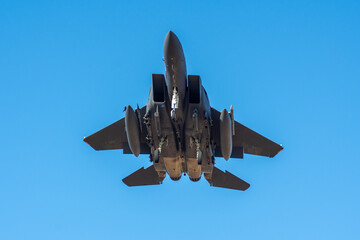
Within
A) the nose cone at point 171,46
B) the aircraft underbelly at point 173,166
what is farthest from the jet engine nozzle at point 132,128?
the nose cone at point 171,46

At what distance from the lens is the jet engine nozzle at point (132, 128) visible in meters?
18.1

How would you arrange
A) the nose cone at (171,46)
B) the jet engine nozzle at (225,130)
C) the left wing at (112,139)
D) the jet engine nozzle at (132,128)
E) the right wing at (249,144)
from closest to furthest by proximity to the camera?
1. the nose cone at (171,46)
2. the jet engine nozzle at (225,130)
3. the jet engine nozzle at (132,128)
4. the right wing at (249,144)
5. the left wing at (112,139)

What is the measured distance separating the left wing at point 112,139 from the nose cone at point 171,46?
14.7 ft

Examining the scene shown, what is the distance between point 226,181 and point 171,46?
730 centimetres

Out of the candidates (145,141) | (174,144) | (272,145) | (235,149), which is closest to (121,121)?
(145,141)

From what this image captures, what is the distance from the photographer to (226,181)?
2197 cm

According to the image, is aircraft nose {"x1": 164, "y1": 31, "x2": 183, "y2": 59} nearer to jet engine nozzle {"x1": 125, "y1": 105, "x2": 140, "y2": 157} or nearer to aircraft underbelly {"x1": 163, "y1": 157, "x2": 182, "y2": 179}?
jet engine nozzle {"x1": 125, "y1": 105, "x2": 140, "y2": 157}

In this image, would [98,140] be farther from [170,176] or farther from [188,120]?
[188,120]

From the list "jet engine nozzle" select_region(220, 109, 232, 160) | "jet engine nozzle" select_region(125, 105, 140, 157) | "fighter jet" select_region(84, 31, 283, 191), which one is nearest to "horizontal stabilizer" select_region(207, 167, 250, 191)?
"fighter jet" select_region(84, 31, 283, 191)

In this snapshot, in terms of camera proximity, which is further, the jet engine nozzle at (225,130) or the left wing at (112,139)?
the left wing at (112,139)

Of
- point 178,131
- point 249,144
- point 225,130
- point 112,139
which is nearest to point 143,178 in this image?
point 112,139

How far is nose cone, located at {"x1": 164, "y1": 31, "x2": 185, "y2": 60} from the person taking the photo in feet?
56.4

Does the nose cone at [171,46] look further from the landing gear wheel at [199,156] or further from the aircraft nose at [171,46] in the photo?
the landing gear wheel at [199,156]

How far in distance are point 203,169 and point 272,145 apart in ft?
9.75
